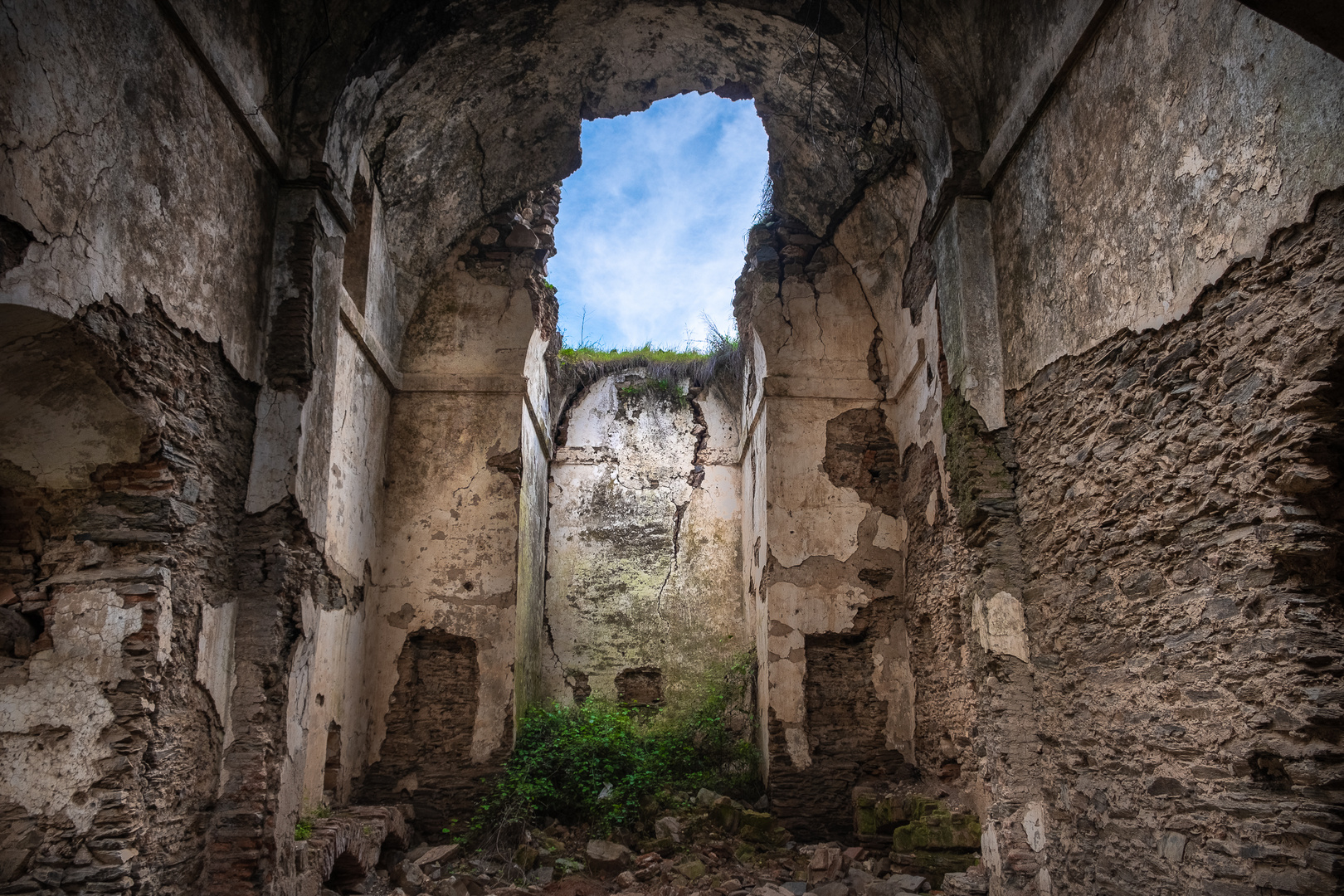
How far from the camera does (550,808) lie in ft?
23.7

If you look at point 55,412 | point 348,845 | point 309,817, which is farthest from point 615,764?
point 55,412

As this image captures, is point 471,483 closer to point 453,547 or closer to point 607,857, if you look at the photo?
point 453,547

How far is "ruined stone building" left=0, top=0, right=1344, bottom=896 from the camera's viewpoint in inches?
125

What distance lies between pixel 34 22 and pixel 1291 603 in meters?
4.80

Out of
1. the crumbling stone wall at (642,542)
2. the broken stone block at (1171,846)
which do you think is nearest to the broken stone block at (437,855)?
the crumbling stone wall at (642,542)

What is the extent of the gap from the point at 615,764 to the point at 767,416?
3338 millimetres

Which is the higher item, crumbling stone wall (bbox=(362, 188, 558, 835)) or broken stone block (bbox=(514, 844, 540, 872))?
crumbling stone wall (bbox=(362, 188, 558, 835))

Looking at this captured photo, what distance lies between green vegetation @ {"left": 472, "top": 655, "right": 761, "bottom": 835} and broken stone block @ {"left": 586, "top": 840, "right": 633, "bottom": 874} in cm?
36

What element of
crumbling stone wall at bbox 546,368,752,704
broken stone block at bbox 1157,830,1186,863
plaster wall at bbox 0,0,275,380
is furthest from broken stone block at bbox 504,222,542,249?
broken stone block at bbox 1157,830,1186,863

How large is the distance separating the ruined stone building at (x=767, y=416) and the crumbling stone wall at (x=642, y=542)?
1.11 meters

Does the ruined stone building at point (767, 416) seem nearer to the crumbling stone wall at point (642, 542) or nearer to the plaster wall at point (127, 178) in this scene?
the plaster wall at point (127, 178)

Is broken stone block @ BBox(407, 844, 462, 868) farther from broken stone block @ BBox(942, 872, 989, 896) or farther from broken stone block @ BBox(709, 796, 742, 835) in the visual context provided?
broken stone block @ BBox(942, 872, 989, 896)

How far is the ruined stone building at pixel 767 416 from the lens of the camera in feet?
10.4

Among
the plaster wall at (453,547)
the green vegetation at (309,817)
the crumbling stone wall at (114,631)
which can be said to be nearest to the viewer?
the crumbling stone wall at (114,631)
